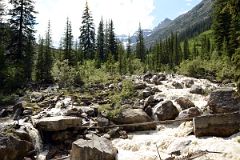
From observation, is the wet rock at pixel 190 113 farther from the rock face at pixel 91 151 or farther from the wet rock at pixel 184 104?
the rock face at pixel 91 151

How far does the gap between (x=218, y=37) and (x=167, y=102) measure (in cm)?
3888

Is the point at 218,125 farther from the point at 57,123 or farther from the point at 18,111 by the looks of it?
the point at 18,111

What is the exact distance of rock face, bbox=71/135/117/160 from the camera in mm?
21078

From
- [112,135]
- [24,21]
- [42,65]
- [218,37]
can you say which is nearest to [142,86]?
[112,135]

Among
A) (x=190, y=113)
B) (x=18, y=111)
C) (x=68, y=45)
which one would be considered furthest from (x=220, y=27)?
(x=18, y=111)

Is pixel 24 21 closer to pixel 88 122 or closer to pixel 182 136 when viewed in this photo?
pixel 88 122

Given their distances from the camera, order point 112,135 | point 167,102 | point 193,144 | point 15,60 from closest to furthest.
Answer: point 193,144 < point 112,135 < point 167,102 < point 15,60

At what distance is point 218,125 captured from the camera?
22594mm

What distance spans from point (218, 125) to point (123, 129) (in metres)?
7.11

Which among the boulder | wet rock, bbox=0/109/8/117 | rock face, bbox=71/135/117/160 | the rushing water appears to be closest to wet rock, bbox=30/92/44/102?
wet rock, bbox=0/109/8/117

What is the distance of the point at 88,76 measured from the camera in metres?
47.1

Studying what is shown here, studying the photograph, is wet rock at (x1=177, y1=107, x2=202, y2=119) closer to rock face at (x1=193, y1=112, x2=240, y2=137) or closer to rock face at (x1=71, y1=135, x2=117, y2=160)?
rock face at (x1=193, y1=112, x2=240, y2=137)

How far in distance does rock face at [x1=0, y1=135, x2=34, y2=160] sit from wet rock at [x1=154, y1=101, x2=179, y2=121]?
31.9 ft

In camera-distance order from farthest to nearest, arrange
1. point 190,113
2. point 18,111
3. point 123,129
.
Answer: point 18,111 → point 123,129 → point 190,113
